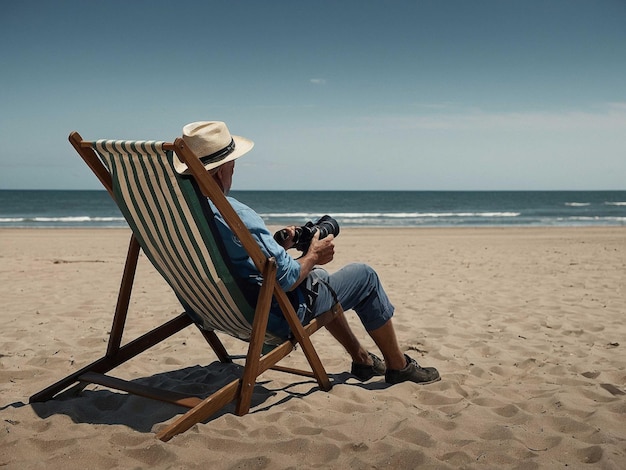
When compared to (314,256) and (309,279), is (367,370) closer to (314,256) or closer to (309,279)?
(309,279)

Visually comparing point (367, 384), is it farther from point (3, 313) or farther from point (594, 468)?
point (3, 313)

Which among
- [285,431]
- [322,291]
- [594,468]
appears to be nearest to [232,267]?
[322,291]

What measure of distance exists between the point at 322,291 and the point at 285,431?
2.27 ft

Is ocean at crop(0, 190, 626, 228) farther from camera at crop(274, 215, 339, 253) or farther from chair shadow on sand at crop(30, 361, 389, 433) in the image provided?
camera at crop(274, 215, 339, 253)

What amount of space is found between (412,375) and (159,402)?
4.29 ft

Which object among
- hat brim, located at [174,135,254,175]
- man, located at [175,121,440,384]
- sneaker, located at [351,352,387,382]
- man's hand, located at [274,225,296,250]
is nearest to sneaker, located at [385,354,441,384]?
man, located at [175,121,440,384]

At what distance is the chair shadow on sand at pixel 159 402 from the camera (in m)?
2.57

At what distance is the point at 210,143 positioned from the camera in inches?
94.6

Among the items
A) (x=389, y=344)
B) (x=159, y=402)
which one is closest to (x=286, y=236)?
(x=389, y=344)

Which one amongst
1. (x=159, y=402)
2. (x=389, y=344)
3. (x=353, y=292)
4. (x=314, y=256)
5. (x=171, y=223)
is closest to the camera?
(x=171, y=223)

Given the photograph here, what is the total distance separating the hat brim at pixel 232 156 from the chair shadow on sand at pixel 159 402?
111 cm

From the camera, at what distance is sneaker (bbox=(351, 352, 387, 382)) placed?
3184 mm

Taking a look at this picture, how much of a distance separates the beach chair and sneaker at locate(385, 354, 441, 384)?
0.55 meters

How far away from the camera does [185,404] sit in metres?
2.43
